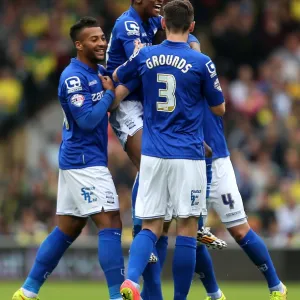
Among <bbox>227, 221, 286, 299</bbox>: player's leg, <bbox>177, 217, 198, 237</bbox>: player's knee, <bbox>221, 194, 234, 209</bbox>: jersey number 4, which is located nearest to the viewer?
<bbox>177, 217, 198, 237</bbox>: player's knee

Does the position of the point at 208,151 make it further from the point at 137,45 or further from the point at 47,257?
the point at 47,257

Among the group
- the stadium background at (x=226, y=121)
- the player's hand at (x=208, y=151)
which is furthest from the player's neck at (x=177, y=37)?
the stadium background at (x=226, y=121)

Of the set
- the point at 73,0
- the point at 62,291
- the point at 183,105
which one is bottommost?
the point at 62,291

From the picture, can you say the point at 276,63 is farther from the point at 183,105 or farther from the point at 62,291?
the point at 183,105

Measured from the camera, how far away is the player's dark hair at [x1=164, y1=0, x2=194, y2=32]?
8852 mm

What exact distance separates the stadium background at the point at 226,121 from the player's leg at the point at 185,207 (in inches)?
229

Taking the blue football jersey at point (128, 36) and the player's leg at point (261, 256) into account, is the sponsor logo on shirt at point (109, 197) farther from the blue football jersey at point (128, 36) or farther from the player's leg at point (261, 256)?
the player's leg at point (261, 256)

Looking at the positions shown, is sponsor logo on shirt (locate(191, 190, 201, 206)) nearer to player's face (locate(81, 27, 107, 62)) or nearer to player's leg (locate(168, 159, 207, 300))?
player's leg (locate(168, 159, 207, 300))

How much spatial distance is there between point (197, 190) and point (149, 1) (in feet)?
5.86

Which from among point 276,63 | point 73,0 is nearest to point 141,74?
point 276,63

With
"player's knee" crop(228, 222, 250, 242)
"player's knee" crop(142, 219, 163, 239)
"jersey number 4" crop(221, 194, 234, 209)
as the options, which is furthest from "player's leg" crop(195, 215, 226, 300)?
"player's knee" crop(142, 219, 163, 239)

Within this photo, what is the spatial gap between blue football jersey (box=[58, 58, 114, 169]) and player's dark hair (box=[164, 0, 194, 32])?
916 mm

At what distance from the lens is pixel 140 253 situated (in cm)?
884

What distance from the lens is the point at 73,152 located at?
946 centimetres
